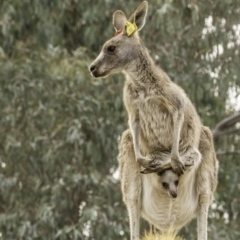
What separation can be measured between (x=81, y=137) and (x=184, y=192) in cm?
578

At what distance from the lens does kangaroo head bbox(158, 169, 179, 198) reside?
6.11 m

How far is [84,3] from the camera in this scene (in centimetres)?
1337

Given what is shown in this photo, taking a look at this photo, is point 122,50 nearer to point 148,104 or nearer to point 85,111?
point 148,104

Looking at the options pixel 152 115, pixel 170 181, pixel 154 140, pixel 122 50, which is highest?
pixel 122 50

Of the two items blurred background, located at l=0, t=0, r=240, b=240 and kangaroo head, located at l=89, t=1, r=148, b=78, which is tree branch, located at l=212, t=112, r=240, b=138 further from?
kangaroo head, located at l=89, t=1, r=148, b=78

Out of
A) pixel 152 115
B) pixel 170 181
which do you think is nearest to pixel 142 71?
pixel 152 115

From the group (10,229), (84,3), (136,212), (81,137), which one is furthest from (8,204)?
(136,212)

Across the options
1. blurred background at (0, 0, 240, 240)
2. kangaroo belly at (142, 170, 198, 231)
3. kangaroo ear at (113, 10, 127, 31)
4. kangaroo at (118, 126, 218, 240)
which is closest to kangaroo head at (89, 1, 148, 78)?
kangaroo ear at (113, 10, 127, 31)

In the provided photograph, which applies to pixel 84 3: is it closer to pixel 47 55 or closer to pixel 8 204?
pixel 47 55

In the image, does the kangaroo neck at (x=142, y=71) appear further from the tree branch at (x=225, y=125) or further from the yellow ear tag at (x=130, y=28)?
the tree branch at (x=225, y=125)

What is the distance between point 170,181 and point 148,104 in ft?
1.68

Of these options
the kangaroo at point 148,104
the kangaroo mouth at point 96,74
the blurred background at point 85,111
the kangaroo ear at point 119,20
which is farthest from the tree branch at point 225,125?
the kangaroo mouth at point 96,74

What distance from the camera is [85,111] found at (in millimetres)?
12297

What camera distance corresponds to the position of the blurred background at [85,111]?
480 inches
